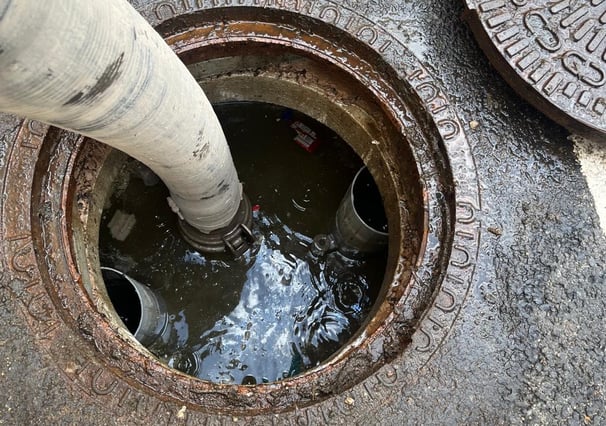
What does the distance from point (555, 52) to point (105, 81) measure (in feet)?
8.24

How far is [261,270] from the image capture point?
13.9ft

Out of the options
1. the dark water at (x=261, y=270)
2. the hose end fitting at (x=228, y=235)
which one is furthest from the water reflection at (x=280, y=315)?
the hose end fitting at (x=228, y=235)

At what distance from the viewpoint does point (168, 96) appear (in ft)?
5.96

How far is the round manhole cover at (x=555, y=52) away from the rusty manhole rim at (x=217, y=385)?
0.83 meters

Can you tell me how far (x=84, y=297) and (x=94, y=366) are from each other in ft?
1.32

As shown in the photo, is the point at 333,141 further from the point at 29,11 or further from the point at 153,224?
the point at 29,11

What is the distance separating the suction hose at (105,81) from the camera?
3.75ft

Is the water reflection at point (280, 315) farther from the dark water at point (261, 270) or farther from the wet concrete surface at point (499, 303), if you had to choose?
the wet concrete surface at point (499, 303)

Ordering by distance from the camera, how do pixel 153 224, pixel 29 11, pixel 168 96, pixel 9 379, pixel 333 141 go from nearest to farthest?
1. pixel 29 11
2. pixel 168 96
3. pixel 9 379
4. pixel 153 224
5. pixel 333 141

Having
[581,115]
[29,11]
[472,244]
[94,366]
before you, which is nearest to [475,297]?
[472,244]

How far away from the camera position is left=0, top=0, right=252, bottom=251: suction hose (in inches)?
45.0

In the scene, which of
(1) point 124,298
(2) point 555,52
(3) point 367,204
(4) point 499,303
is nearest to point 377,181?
(3) point 367,204

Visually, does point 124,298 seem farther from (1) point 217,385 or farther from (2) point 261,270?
(1) point 217,385

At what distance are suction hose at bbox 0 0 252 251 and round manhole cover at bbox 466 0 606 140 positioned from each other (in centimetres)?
176
